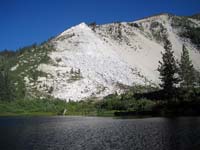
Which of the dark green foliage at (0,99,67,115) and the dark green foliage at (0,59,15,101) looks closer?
the dark green foliage at (0,99,67,115)

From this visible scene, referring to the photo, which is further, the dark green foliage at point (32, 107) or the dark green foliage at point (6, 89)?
the dark green foliage at point (6, 89)

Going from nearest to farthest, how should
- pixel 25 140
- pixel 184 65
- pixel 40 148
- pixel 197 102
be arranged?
pixel 40 148, pixel 25 140, pixel 197 102, pixel 184 65

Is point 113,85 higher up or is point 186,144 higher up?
point 113,85

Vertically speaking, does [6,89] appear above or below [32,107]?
Result: above

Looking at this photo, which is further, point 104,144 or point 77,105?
point 77,105

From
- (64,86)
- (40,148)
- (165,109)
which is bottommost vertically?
(40,148)

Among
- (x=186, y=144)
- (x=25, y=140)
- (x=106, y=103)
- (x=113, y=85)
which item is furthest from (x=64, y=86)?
(x=186, y=144)

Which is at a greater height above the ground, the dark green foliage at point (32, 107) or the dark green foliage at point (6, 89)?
the dark green foliage at point (6, 89)

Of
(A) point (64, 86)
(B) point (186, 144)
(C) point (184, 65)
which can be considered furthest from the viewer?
(A) point (64, 86)

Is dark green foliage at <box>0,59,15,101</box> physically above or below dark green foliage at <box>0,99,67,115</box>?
above

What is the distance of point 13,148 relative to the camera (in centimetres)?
4538

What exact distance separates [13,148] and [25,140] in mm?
8556

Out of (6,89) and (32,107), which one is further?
(6,89)

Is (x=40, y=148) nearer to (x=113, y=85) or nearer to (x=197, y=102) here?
(x=197, y=102)
